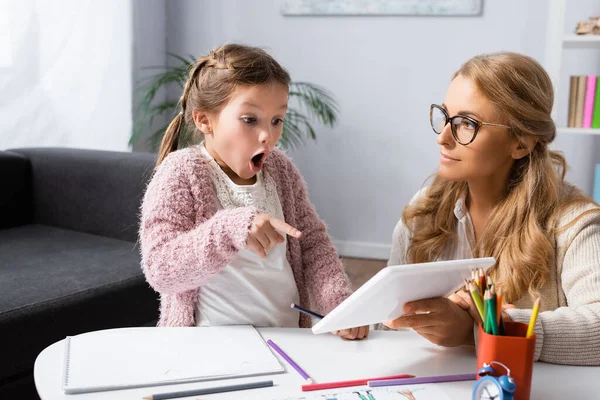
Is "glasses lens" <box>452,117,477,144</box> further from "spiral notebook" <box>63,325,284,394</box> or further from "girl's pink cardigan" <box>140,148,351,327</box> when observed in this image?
"spiral notebook" <box>63,325,284,394</box>

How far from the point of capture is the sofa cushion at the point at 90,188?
7.66 ft

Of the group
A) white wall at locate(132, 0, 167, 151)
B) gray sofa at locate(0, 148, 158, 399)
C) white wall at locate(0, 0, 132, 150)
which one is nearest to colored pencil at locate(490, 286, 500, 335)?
gray sofa at locate(0, 148, 158, 399)

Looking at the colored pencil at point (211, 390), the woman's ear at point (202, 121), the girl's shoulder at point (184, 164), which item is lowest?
the colored pencil at point (211, 390)

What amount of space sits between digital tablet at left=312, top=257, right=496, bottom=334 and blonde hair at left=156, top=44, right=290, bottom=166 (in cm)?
49

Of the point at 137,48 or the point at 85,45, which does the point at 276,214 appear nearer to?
the point at 85,45

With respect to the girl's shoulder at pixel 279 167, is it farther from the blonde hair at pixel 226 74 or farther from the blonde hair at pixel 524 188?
the blonde hair at pixel 524 188

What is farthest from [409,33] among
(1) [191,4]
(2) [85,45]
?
(2) [85,45]

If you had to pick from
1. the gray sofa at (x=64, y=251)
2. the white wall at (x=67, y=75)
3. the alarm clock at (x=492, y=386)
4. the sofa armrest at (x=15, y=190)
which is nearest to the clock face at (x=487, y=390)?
the alarm clock at (x=492, y=386)

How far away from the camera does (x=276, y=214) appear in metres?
1.29

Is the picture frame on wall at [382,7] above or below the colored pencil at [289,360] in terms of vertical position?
above

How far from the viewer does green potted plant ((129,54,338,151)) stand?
10.8ft

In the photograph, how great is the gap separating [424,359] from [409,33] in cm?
281

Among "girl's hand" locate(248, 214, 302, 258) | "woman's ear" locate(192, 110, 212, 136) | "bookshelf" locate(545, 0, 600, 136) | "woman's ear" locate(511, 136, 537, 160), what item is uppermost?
"bookshelf" locate(545, 0, 600, 136)

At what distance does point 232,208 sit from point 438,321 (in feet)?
1.41
